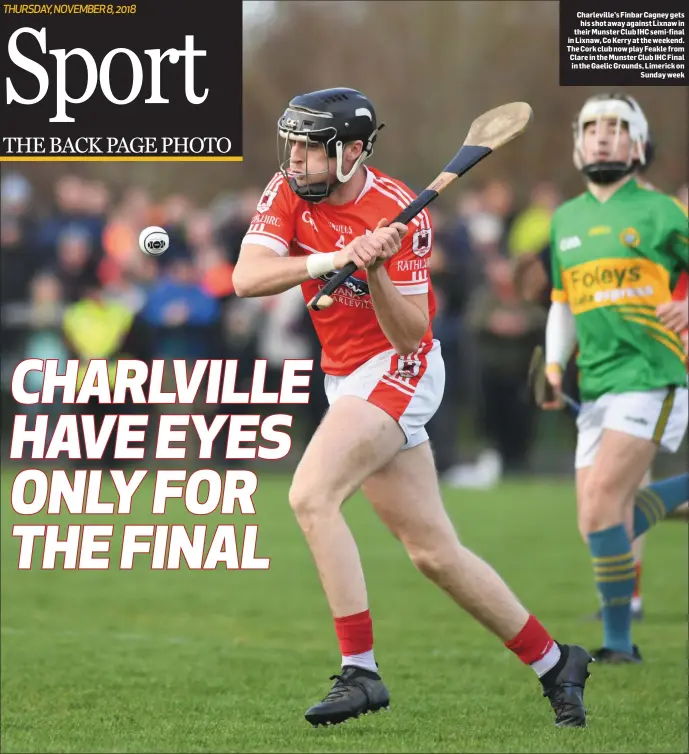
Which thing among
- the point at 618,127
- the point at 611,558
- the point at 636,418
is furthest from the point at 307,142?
the point at 611,558

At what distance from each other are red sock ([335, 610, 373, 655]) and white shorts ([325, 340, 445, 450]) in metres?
0.66

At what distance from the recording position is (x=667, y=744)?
6074 mm

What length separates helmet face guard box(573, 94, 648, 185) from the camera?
7797mm

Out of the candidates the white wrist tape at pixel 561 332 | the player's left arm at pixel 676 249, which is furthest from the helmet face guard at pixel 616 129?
the white wrist tape at pixel 561 332

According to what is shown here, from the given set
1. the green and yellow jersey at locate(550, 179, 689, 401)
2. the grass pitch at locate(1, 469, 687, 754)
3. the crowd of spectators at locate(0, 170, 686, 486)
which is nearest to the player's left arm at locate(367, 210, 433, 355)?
the grass pitch at locate(1, 469, 687, 754)

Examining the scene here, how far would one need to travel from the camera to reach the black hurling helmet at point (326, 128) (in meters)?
6.07

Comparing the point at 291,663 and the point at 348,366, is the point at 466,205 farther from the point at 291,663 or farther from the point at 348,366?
the point at 348,366

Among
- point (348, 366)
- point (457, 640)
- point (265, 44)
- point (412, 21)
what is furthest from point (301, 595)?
point (412, 21)

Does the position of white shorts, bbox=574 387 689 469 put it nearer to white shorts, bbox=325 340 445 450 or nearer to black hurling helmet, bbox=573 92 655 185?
black hurling helmet, bbox=573 92 655 185

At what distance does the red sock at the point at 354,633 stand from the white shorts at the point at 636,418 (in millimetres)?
2136

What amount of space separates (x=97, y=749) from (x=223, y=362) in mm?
1477
